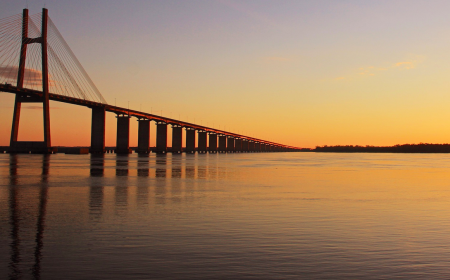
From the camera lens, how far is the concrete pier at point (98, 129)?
117688mm

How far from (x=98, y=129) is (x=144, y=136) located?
87.8ft

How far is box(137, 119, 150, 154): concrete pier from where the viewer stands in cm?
14325

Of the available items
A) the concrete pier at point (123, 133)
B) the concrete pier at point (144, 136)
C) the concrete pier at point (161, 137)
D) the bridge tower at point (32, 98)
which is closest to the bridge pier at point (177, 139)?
the concrete pier at point (161, 137)

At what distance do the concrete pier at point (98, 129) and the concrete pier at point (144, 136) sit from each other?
81.6 feet

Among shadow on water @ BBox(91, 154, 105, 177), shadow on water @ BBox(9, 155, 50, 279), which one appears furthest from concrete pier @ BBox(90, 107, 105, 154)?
shadow on water @ BBox(9, 155, 50, 279)

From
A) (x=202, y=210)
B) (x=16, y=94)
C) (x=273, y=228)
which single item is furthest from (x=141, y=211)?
(x=16, y=94)

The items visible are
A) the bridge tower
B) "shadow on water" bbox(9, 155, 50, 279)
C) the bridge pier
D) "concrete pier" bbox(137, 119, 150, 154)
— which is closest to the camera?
"shadow on water" bbox(9, 155, 50, 279)

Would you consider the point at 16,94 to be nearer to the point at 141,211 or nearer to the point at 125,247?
the point at 141,211

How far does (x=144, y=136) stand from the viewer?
144 metres

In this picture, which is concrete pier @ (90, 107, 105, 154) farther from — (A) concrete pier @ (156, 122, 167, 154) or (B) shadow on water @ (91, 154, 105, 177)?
(B) shadow on water @ (91, 154, 105, 177)

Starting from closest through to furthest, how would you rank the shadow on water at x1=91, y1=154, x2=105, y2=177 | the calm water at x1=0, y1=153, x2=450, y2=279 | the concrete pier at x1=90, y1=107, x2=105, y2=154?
1. the calm water at x1=0, y1=153, x2=450, y2=279
2. the shadow on water at x1=91, y1=154, x2=105, y2=177
3. the concrete pier at x1=90, y1=107, x2=105, y2=154

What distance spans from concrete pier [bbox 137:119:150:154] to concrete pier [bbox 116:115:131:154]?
11.5 metres

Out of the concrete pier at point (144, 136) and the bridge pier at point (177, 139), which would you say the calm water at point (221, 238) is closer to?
the concrete pier at point (144, 136)

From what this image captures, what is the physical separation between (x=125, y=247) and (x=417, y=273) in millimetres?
6072
